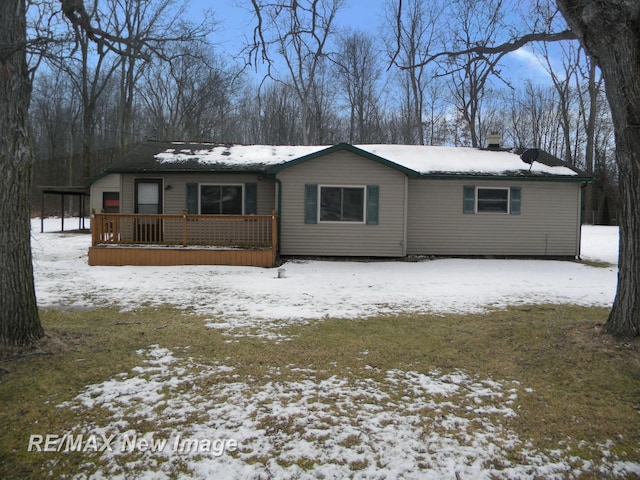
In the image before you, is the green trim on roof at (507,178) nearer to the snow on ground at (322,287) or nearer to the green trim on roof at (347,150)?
the green trim on roof at (347,150)

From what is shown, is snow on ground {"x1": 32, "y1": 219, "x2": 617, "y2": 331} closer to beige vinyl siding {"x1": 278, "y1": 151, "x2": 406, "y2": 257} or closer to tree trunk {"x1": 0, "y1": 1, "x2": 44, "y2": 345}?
beige vinyl siding {"x1": 278, "y1": 151, "x2": 406, "y2": 257}

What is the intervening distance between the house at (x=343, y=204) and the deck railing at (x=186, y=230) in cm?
3

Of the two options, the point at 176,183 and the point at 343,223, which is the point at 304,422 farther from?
the point at 176,183

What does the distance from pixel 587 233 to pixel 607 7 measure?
20687 mm

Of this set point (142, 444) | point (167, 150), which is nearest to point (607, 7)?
point (142, 444)

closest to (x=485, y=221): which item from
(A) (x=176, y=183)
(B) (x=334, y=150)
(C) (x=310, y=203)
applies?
(B) (x=334, y=150)

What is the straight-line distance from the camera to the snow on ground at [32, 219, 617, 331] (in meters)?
6.70

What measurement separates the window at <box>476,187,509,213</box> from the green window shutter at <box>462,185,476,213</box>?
235 millimetres

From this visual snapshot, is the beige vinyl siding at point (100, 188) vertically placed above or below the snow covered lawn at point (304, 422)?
above

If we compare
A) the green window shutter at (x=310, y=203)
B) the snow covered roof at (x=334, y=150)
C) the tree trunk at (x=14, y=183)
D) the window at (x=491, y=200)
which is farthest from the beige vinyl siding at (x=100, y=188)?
the tree trunk at (x=14, y=183)

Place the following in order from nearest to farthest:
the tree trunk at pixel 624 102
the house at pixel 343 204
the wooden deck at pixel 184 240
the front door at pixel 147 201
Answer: the tree trunk at pixel 624 102 → the wooden deck at pixel 184 240 → the house at pixel 343 204 → the front door at pixel 147 201

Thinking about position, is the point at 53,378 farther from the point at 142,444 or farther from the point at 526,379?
the point at 526,379

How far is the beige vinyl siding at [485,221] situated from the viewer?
1284cm

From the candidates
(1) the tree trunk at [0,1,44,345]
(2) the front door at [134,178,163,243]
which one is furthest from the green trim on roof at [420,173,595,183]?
(1) the tree trunk at [0,1,44,345]
